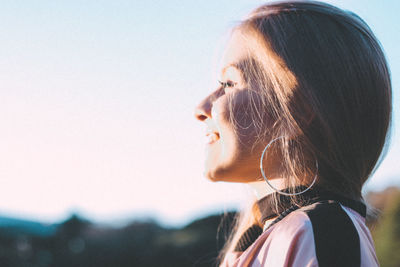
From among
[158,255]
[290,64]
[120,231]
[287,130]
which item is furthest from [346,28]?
[120,231]

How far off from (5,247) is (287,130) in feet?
33.9

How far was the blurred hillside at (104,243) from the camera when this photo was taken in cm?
980

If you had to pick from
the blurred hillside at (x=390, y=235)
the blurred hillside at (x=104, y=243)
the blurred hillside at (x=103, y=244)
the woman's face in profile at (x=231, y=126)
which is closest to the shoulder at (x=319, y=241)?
the woman's face in profile at (x=231, y=126)

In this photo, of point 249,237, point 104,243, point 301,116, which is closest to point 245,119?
point 301,116

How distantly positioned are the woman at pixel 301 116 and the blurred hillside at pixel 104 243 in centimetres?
803

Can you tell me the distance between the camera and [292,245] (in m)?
1.19

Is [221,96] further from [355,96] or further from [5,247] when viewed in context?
[5,247]

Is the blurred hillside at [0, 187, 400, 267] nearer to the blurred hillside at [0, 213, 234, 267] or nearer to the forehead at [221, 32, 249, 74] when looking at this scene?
the blurred hillside at [0, 213, 234, 267]

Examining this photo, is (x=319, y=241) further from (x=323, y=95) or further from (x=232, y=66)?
(x=232, y=66)

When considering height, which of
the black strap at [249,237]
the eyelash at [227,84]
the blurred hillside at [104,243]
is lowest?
the blurred hillside at [104,243]

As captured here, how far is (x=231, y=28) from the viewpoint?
5.91ft

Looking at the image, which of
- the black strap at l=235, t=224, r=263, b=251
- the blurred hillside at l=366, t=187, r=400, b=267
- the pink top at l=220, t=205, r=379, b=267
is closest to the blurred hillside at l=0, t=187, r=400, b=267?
the blurred hillside at l=366, t=187, r=400, b=267

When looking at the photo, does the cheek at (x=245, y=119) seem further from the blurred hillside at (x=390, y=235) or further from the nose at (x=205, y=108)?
the blurred hillside at (x=390, y=235)

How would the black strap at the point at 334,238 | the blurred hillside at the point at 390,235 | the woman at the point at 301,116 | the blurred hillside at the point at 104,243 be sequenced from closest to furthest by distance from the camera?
the black strap at the point at 334,238
the woman at the point at 301,116
the blurred hillside at the point at 390,235
the blurred hillside at the point at 104,243
